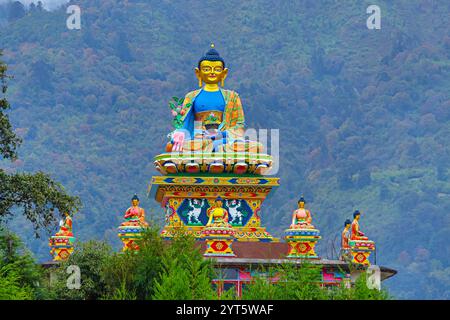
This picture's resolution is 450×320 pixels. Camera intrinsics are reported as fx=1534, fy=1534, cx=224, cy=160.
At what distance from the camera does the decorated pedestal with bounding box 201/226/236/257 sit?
90.0 ft

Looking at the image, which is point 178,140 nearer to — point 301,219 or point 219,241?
point 301,219

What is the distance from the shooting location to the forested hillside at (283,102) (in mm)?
93250

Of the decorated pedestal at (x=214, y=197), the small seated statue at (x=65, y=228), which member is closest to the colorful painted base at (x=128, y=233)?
the small seated statue at (x=65, y=228)

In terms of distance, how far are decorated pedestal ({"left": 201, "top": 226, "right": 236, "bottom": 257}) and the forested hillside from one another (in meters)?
48.2

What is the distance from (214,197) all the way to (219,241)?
3420 mm

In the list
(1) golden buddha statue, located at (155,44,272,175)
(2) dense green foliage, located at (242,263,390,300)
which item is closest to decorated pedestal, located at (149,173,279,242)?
(1) golden buddha statue, located at (155,44,272,175)

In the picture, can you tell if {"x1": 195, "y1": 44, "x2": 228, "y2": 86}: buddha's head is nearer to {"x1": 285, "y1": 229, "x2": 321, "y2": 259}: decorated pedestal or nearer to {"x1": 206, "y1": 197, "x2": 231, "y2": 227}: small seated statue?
{"x1": 206, "y1": 197, "x2": 231, "y2": 227}: small seated statue

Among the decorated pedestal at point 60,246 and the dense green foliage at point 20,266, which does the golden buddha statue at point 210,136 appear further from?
the dense green foliage at point 20,266

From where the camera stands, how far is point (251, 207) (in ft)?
102

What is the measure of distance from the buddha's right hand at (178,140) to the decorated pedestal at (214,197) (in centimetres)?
68

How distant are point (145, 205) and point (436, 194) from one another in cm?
Answer: 2282

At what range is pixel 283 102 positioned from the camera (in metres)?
117

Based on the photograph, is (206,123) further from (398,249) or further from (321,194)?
(321,194)

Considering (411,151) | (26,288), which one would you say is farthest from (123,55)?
(26,288)
